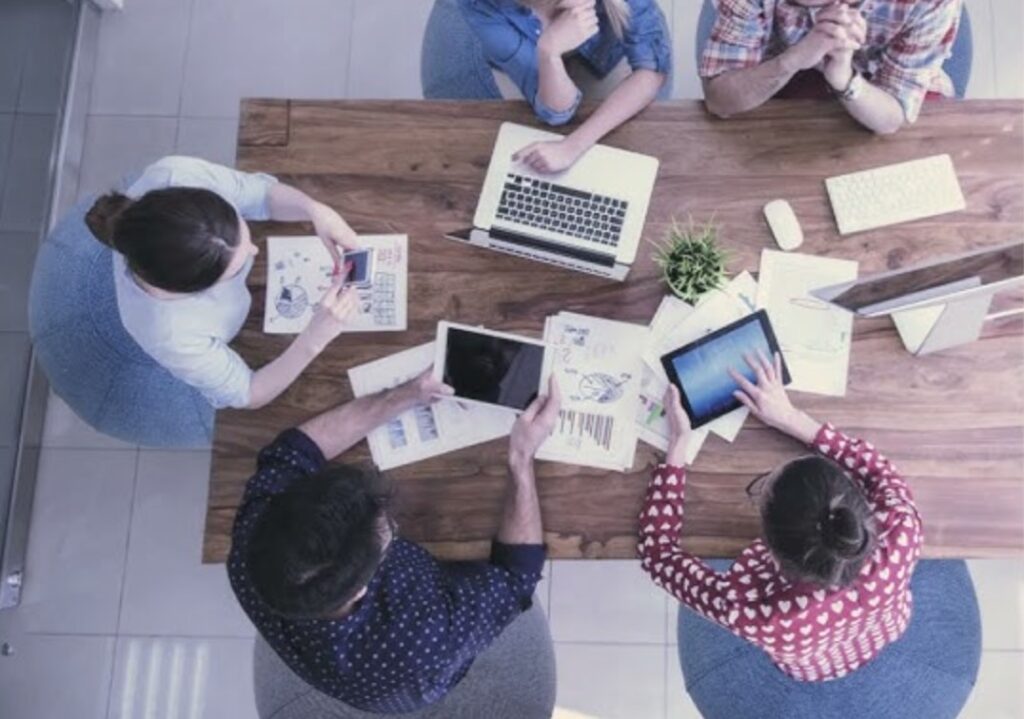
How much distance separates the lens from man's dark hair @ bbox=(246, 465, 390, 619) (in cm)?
144

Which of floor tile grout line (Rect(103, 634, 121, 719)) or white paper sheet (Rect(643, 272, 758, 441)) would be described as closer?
white paper sheet (Rect(643, 272, 758, 441))

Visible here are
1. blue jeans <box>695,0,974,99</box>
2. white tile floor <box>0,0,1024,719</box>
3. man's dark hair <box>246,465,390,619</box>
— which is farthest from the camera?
white tile floor <box>0,0,1024,719</box>

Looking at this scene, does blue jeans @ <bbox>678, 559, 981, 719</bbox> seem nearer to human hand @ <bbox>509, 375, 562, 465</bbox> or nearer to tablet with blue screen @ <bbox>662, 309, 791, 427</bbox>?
tablet with blue screen @ <bbox>662, 309, 791, 427</bbox>

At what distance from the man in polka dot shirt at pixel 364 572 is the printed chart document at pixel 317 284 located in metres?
0.16

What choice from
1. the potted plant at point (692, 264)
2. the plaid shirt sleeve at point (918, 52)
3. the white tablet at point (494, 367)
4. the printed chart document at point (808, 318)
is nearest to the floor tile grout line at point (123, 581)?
the white tablet at point (494, 367)

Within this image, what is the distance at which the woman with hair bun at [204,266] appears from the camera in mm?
1611

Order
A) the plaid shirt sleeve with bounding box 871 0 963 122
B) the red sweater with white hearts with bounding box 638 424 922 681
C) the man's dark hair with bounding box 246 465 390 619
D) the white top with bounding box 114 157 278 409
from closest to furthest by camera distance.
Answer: the man's dark hair with bounding box 246 465 390 619 → the red sweater with white hearts with bounding box 638 424 922 681 → the white top with bounding box 114 157 278 409 → the plaid shirt sleeve with bounding box 871 0 963 122

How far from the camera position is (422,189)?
6.38ft

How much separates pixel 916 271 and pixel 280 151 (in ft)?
4.07

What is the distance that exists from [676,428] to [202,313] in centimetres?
90

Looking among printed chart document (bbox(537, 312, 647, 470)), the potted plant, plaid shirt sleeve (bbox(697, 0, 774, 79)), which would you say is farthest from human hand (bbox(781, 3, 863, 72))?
printed chart document (bbox(537, 312, 647, 470))

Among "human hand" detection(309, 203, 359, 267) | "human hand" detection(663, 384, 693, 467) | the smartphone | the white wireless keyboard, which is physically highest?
the white wireless keyboard

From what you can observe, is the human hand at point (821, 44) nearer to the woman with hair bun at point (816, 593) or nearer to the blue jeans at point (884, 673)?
the woman with hair bun at point (816, 593)

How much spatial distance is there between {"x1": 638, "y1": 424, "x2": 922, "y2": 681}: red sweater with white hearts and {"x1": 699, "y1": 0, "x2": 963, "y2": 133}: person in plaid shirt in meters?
0.66
